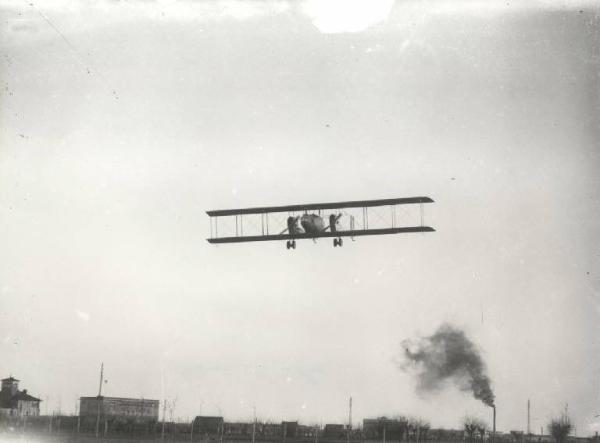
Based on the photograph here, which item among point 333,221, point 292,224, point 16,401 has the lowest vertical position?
point 16,401

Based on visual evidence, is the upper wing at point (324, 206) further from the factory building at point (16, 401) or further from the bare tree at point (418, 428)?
the factory building at point (16, 401)

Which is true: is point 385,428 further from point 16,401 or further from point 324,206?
point 324,206

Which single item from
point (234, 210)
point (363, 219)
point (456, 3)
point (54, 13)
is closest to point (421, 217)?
point (363, 219)

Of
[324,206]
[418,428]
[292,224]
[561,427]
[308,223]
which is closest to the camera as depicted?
[324,206]

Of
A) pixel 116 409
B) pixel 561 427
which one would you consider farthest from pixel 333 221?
pixel 116 409

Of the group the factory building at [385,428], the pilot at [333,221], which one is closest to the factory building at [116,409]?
the factory building at [385,428]
